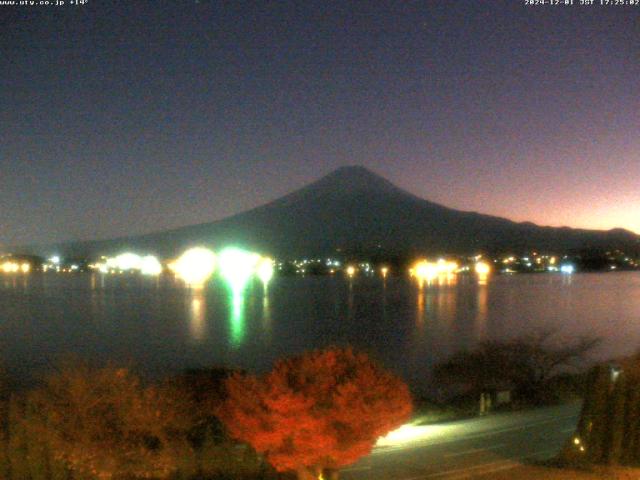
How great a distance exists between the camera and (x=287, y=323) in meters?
63.2

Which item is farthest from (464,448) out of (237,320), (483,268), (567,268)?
(567,268)

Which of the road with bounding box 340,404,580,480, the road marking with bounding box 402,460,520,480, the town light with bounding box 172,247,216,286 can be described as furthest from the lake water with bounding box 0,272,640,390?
the town light with bounding box 172,247,216,286

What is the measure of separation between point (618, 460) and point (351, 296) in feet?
277

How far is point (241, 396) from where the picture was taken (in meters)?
8.38

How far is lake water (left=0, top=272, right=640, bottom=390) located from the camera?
148 feet

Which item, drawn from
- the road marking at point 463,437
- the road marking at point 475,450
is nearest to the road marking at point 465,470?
the road marking at point 475,450

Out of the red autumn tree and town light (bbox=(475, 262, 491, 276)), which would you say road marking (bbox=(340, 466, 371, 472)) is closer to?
the red autumn tree

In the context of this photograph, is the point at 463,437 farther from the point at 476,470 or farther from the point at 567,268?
the point at 567,268

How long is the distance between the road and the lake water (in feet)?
43.3

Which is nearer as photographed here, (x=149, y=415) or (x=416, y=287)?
(x=149, y=415)

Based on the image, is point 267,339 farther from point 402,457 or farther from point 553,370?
point 402,457

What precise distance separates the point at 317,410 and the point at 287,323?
2179 inches

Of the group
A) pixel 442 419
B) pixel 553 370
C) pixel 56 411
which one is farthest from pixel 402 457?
pixel 553 370

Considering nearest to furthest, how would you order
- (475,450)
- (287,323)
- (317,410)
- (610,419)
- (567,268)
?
(317,410), (610,419), (475,450), (287,323), (567,268)
